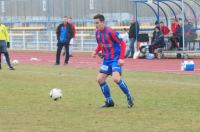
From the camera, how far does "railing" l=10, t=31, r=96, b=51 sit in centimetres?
4216

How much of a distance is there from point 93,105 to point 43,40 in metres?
31.3

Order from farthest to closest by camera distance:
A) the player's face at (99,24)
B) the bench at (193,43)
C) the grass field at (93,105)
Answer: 1. the bench at (193,43)
2. the player's face at (99,24)
3. the grass field at (93,105)

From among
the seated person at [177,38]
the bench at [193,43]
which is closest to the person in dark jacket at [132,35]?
the seated person at [177,38]

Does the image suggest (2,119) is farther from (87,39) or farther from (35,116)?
(87,39)

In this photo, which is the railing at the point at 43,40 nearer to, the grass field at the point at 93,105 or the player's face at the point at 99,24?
the grass field at the point at 93,105

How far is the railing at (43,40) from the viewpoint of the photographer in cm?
4216

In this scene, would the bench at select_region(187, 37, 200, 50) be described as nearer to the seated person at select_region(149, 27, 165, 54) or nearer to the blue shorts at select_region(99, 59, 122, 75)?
the seated person at select_region(149, 27, 165, 54)

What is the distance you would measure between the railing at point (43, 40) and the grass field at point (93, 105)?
64.9 feet

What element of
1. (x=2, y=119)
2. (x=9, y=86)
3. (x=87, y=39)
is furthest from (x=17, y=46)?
(x=2, y=119)

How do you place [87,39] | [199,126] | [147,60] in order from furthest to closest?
[87,39] < [147,60] < [199,126]

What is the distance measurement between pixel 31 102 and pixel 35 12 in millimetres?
34116

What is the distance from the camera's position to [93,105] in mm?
14102

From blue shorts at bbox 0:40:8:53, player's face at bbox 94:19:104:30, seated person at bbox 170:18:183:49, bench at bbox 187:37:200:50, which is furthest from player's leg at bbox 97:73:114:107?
bench at bbox 187:37:200:50

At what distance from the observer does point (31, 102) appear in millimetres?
14859
